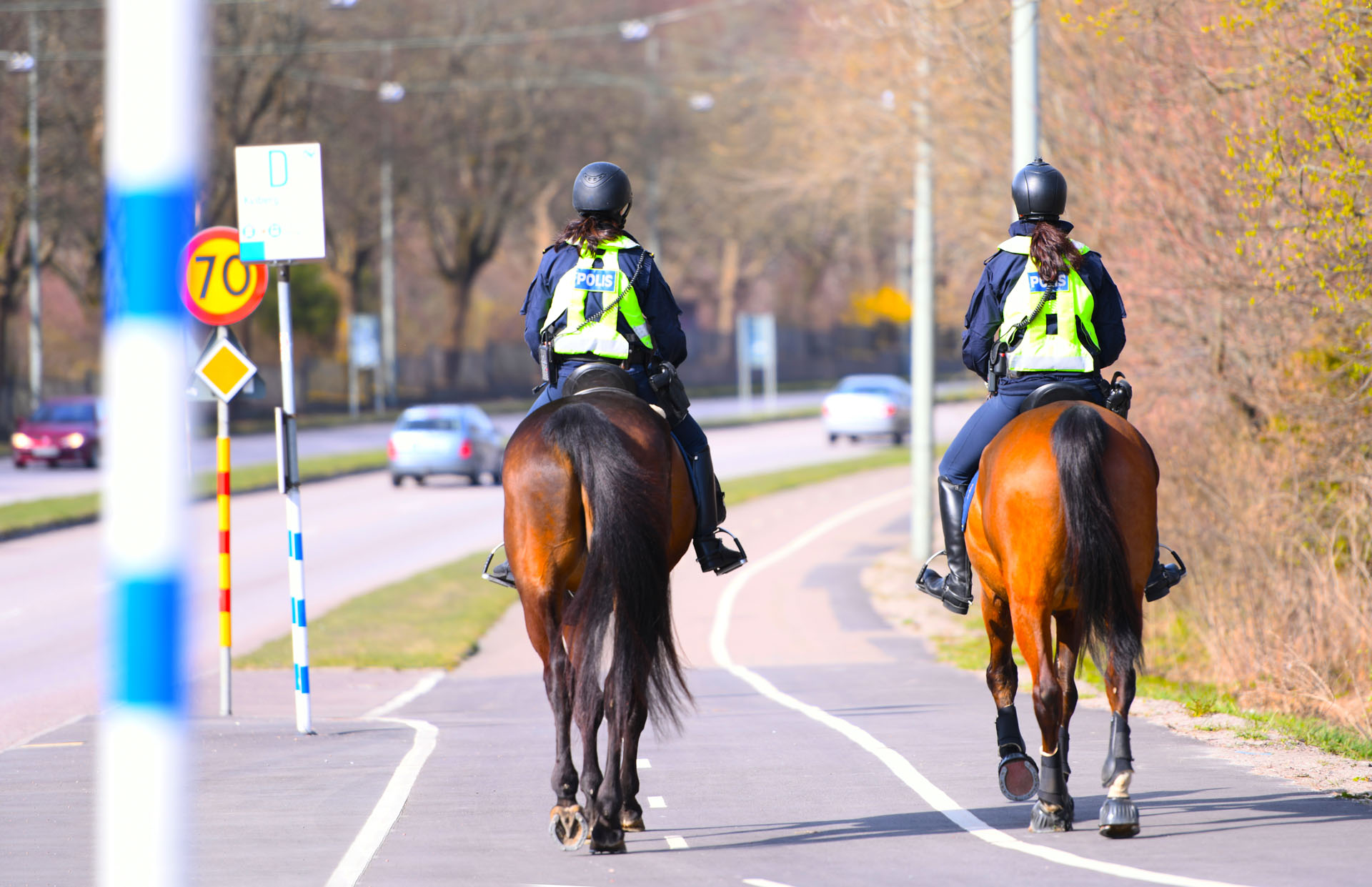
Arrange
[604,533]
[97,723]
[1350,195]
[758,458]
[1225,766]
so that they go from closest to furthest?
1. [604,533]
2. [1225,766]
3. [1350,195]
4. [97,723]
5. [758,458]

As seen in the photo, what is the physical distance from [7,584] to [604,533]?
17973mm

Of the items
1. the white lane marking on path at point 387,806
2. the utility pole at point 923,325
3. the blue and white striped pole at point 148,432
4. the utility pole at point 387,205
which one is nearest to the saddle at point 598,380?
the white lane marking on path at point 387,806

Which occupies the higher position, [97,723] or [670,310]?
[670,310]

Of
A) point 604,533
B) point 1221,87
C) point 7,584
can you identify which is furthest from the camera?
point 7,584

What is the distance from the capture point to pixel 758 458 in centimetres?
4403

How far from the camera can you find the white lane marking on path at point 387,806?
20.6ft

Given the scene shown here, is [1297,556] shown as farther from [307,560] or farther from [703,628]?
[307,560]

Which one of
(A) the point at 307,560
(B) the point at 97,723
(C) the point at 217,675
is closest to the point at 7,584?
(A) the point at 307,560

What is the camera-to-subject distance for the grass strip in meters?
16.6

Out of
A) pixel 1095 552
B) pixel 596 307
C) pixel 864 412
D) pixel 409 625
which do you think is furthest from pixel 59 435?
pixel 1095 552

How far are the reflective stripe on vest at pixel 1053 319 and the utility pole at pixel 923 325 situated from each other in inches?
562

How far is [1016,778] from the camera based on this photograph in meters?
7.52

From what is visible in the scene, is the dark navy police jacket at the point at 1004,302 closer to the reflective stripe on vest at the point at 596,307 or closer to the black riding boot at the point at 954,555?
the black riding boot at the point at 954,555

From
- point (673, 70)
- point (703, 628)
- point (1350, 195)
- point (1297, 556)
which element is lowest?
point (703, 628)
